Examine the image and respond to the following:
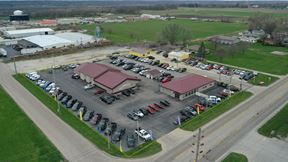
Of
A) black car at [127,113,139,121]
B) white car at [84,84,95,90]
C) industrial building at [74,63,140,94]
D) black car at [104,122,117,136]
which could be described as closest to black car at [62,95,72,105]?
Answer: white car at [84,84,95,90]

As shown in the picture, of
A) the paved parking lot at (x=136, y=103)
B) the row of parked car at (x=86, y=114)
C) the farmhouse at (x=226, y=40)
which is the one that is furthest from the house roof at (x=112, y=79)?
the farmhouse at (x=226, y=40)

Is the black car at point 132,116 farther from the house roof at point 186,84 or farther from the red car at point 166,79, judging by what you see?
the red car at point 166,79

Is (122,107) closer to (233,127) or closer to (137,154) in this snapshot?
(137,154)

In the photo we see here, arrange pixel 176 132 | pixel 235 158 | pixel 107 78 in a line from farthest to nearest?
pixel 107 78
pixel 176 132
pixel 235 158

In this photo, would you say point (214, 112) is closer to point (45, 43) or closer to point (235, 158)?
point (235, 158)

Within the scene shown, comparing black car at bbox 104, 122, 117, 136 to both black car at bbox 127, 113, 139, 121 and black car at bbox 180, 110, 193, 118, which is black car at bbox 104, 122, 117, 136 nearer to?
black car at bbox 127, 113, 139, 121

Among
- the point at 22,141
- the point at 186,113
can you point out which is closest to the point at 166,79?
the point at 186,113

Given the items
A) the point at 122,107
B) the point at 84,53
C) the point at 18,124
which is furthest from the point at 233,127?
the point at 84,53
